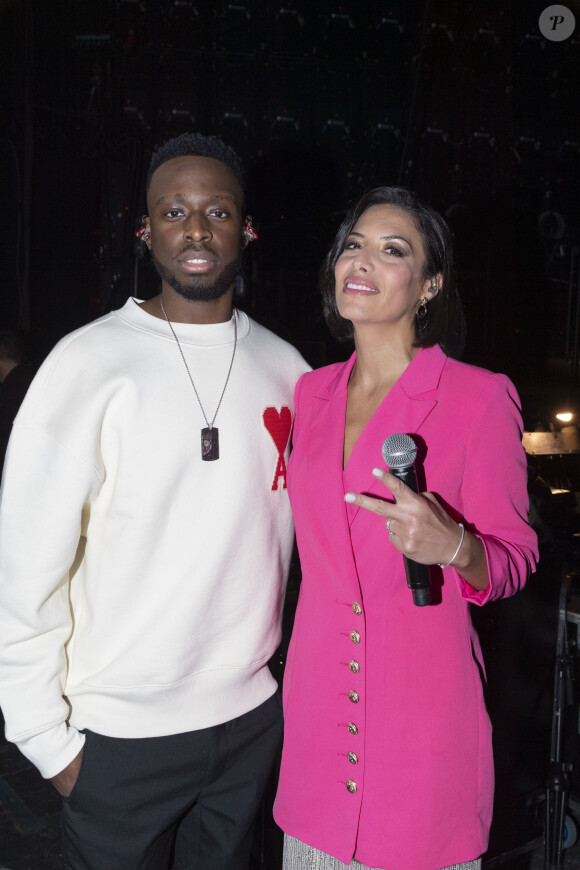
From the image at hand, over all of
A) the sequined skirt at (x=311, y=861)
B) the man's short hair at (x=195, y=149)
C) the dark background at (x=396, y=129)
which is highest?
the dark background at (x=396, y=129)

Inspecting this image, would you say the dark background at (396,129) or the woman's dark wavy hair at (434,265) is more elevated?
the dark background at (396,129)

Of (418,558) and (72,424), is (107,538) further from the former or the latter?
(418,558)

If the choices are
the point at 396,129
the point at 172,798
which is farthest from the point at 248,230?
the point at 396,129

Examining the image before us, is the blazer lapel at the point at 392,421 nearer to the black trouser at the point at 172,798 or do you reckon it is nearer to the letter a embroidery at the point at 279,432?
the letter a embroidery at the point at 279,432

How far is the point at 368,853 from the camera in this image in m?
1.40

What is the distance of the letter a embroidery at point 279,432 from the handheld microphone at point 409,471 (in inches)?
20.9

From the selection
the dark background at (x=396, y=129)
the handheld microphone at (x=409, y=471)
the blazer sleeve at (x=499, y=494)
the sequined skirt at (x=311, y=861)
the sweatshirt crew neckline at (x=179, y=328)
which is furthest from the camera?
the dark background at (x=396, y=129)

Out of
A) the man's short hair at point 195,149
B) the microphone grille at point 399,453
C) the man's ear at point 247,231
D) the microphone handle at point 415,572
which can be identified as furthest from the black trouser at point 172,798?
the man's short hair at point 195,149

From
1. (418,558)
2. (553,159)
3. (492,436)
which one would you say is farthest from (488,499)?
(553,159)

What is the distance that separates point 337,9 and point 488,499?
6.56 metres

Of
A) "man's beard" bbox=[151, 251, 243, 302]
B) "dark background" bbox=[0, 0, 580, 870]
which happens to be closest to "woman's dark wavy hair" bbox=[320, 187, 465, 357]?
"man's beard" bbox=[151, 251, 243, 302]

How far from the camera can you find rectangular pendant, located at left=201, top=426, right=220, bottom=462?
1581 mm

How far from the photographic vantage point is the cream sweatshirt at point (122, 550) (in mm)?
1517

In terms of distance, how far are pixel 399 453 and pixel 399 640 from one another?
45cm
